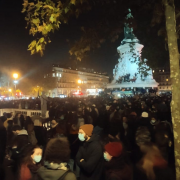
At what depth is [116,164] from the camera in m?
3.39

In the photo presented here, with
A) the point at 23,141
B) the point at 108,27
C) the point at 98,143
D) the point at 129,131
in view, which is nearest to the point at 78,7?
the point at 108,27

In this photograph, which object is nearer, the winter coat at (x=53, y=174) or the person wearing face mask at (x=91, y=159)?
the winter coat at (x=53, y=174)

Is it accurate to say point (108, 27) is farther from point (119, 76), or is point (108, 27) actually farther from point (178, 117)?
point (119, 76)

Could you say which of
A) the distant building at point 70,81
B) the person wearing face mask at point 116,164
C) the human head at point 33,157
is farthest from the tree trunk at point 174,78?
the distant building at point 70,81

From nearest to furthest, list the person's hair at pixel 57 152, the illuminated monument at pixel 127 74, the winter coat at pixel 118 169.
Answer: the person's hair at pixel 57 152
the winter coat at pixel 118 169
the illuminated monument at pixel 127 74

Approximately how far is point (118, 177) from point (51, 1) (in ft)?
11.7

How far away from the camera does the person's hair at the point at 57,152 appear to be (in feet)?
9.48

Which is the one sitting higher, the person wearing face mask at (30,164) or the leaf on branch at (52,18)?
the leaf on branch at (52,18)

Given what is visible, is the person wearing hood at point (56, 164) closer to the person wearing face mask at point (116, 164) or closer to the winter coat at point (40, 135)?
the person wearing face mask at point (116, 164)

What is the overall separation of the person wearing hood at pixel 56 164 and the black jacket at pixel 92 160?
0.81 metres

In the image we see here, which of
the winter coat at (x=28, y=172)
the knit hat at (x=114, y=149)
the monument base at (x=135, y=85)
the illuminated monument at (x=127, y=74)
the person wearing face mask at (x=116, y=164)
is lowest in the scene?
the winter coat at (x=28, y=172)

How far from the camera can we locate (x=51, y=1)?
4582mm

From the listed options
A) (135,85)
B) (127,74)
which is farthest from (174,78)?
(127,74)

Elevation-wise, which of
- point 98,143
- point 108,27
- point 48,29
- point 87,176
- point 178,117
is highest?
point 108,27
